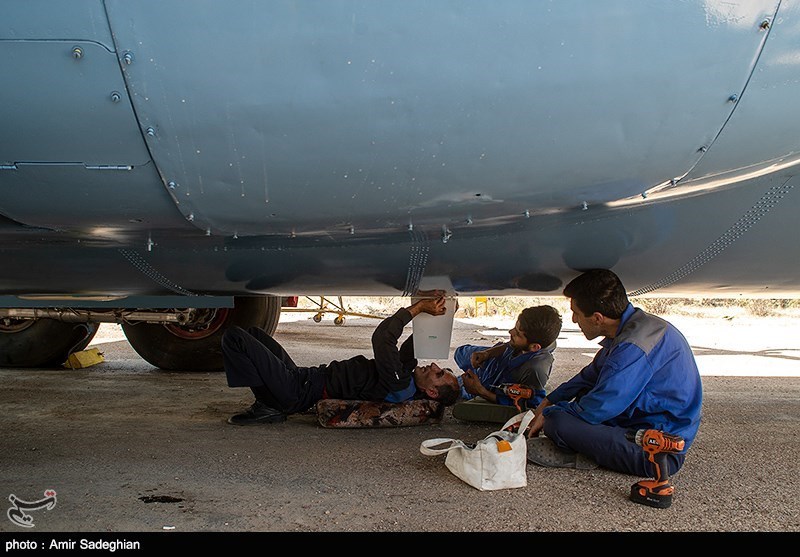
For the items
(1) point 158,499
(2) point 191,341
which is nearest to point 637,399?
(1) point 158,499

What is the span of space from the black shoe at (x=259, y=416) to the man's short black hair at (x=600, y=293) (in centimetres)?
195

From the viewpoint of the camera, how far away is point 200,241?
9.93ft

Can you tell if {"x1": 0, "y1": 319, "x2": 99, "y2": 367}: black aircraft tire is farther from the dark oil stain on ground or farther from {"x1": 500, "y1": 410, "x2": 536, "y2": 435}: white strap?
{"x1": 500, "y1": 410, "x2": 536, "y2": 435}: white strap

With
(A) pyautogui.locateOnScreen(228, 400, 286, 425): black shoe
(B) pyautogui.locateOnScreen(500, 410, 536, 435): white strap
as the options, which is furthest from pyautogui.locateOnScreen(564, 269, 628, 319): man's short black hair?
(A) pyautogui.locateOnScreen(228, 400, 286, 425): black shoe

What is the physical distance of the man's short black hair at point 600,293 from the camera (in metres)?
3.28

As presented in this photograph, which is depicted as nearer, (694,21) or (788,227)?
(694,21)

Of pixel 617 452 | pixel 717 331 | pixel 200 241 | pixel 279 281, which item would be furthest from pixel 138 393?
pixel 717 331

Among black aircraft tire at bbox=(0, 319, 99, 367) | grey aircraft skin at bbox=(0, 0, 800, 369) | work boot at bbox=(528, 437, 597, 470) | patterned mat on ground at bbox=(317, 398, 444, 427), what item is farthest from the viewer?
black aircraft tire at bbox=(0, 319, 99, 367)

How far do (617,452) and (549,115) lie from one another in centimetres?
169

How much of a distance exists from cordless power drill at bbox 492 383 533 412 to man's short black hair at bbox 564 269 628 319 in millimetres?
884

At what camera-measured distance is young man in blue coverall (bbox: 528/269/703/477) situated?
118 inches

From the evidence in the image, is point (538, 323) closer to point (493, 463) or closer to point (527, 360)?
point (527, 360)

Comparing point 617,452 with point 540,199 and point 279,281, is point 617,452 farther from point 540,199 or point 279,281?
point 279,281

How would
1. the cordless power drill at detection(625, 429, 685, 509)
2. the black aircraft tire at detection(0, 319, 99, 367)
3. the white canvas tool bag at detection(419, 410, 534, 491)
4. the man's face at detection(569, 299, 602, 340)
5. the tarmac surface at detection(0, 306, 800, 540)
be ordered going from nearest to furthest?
the tarmac surface at detection(0, 306, 800, 540) < the cordless power drill at detection(625, 429, 685, 509) < the white canvas tool bag at detection(419, 410, 534, 491) < the man's face at detection(569, 299, 602, 340) < the black aircraft tire at detection(0, 319, 99, 367)
